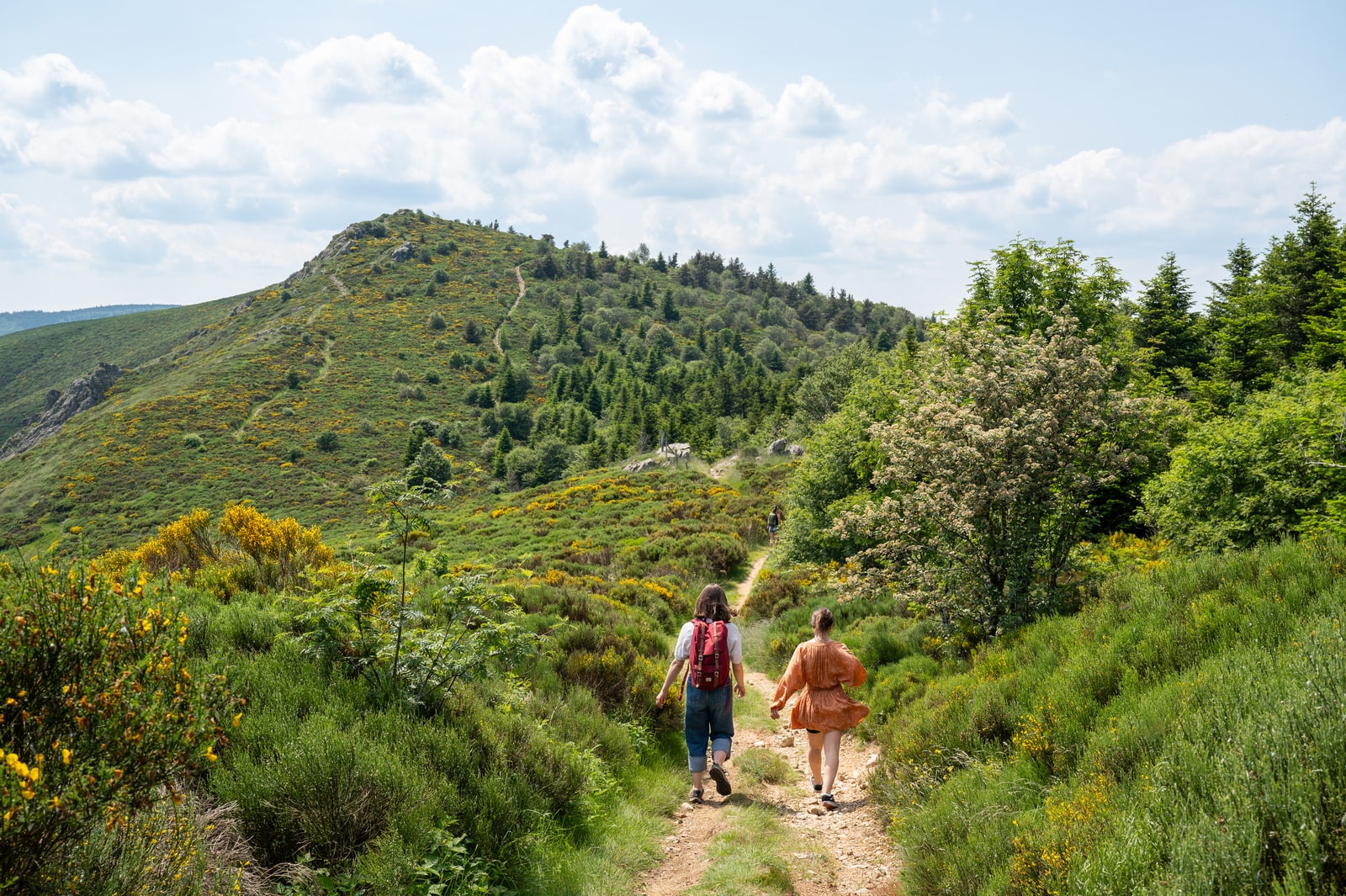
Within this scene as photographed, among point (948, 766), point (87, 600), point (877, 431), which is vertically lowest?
point (948, 766)

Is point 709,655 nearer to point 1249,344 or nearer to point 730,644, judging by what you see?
point 730,644

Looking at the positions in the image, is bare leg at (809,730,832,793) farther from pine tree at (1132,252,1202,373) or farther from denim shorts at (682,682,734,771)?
pine tree at (1132,252,1202,373)

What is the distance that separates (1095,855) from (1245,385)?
32666 mm

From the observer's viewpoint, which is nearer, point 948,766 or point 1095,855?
point 1095,855

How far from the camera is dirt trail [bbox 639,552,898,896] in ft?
16.1

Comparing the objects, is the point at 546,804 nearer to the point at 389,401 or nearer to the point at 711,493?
the point at 711,493

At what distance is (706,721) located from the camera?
652 cm

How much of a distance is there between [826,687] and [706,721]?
4.06 feet

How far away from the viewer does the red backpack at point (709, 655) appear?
634 centimetres

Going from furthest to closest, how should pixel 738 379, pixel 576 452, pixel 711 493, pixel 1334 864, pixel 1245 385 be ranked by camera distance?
pixel 738 379 < pixel 576 452 < pixel 711 493 < pixel 1245 385 < pixel 1334 864

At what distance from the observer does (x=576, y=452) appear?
70125 mm

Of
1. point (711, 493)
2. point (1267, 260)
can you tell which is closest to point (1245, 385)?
point (1267, 260)

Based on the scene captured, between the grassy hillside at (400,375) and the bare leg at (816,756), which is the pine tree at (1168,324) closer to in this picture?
the bare leg at (816,756)

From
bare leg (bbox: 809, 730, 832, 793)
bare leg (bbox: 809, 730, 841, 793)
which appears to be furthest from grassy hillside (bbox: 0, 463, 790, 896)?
bare leg (bbox: 809, 730, 841, 793)
